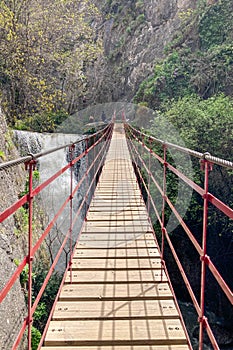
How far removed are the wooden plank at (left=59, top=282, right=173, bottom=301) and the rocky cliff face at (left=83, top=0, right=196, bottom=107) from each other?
1799 cm

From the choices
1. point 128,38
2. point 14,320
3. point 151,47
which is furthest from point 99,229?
point 128,38

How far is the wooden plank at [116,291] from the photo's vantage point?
2264 mm

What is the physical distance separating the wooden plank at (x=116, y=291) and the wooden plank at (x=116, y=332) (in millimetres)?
263

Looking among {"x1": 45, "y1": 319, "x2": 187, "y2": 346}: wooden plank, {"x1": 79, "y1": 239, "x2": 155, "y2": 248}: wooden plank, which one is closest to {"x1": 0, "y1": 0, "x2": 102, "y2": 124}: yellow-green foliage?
{"x1": 79, "y1": 239, "x2": 155, "y2": 248}: wooden plank

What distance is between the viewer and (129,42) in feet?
75.8

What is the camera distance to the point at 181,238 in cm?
959

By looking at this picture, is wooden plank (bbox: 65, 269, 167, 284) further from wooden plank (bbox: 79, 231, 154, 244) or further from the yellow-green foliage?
the yellow-green foliage

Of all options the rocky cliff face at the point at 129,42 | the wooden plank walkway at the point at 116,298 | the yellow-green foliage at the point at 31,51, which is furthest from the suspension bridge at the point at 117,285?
the rocky cliff face at the point at 129,42

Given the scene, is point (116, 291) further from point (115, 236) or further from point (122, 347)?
point (115, 236)

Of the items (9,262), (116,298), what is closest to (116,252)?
(116,298)

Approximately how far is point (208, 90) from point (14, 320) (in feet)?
36.5

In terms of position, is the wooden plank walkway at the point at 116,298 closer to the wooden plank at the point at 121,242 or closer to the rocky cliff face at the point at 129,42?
the wooden plank at the point at 121,242

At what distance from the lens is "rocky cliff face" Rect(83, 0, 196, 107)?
20.2 m

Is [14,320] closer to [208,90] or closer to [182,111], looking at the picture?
[182,111]
